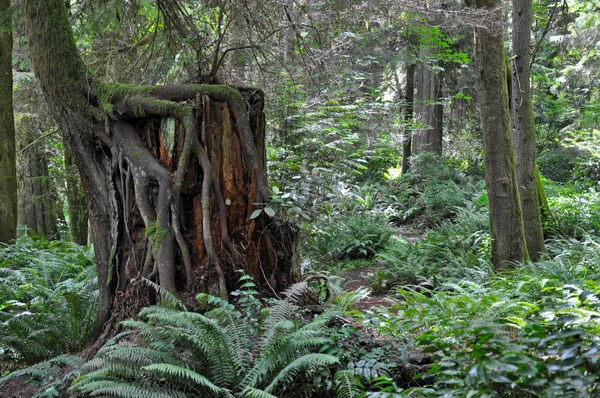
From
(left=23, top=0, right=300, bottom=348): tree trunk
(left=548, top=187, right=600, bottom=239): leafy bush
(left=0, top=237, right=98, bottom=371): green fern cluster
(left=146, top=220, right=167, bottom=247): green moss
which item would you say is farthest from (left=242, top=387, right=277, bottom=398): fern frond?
(left=548, top=187, right=600, bottom=239): leafy bush

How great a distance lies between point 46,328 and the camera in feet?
13.8

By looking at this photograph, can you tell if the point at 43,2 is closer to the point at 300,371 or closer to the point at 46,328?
the point at 46,328

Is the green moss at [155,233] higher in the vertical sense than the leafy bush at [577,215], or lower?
higher

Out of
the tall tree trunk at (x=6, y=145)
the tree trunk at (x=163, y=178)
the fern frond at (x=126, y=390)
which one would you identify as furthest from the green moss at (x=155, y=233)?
the tall tree trunk at (x=6, y=145)

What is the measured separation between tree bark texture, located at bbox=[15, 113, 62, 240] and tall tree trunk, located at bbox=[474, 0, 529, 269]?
7.82 meters

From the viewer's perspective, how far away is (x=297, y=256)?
4.65 meters

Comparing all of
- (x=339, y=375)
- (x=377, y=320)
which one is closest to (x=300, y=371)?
(x=339, y=375)

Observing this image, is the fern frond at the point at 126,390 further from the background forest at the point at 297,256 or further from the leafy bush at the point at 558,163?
the leafy bush at the point at 558,163

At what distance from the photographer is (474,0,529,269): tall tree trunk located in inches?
278

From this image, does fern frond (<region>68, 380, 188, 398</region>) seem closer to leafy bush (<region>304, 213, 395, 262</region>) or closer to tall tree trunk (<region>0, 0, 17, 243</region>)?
tall tree trunk (<region>0, 0, 17, 243</region>)

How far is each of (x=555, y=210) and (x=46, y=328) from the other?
9133 mm

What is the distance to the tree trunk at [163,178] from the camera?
165 inches

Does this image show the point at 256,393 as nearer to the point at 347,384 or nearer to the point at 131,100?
the point at 347,384

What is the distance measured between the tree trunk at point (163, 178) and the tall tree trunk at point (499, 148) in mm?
3917
